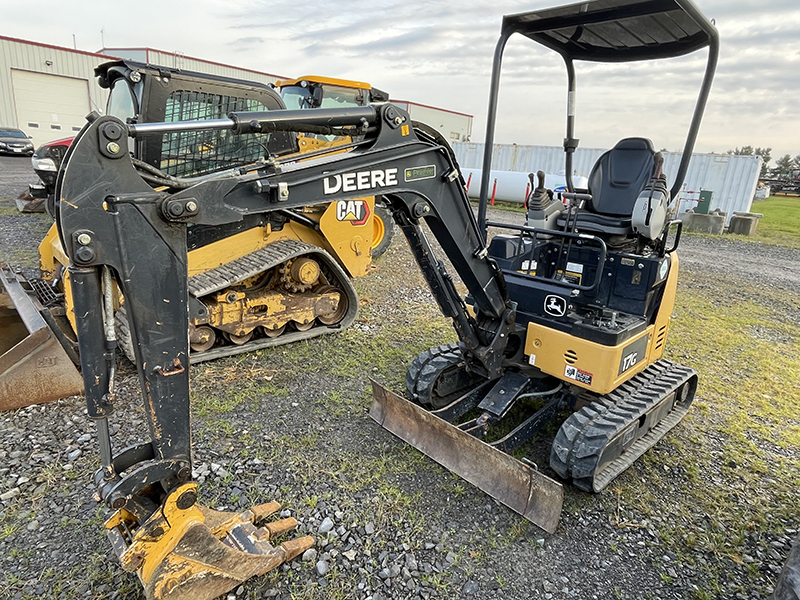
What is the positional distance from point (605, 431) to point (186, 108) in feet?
16.0

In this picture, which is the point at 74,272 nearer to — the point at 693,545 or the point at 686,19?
the point at 693,545

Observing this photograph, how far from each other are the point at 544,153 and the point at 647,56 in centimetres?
1874

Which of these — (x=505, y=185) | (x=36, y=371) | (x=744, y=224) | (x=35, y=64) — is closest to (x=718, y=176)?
(x=744, y=224)

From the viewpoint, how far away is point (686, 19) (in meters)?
3.59

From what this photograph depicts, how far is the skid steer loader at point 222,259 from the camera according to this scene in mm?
4965

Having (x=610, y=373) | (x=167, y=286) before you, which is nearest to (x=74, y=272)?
(x=167, y=286)

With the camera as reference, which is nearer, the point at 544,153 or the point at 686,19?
the point at 686,19

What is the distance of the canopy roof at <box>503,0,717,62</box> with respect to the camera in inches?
137

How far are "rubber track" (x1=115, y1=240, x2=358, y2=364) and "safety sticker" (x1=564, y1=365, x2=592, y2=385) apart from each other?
3.04 m

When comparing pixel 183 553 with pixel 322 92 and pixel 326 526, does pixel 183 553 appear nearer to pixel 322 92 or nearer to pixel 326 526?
pixel 326 526

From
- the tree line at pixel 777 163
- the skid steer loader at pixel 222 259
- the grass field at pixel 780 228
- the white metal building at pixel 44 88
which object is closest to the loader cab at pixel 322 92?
the skid steer loader at pixel 222 259

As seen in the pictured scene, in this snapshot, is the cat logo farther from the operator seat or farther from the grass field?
the grass field

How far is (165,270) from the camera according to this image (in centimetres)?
216

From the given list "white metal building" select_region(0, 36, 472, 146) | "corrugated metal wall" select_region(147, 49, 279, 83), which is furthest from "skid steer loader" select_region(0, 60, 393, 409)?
"corrugated metal wall" select_region(147, 49, 279, 83)
